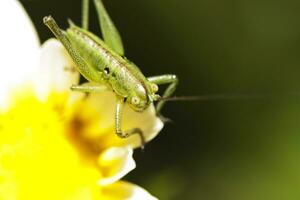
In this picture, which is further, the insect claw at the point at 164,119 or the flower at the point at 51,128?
the insect claw at the point at 164,119

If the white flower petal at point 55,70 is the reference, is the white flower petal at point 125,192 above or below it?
below

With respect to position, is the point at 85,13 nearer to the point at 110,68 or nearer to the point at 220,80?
the point at 110,68

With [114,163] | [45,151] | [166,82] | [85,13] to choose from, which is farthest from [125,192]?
Result: [85,13]

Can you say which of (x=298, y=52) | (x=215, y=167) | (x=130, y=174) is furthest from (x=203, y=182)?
(x=298, y=52)

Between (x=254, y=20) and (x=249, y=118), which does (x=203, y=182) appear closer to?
(x=249, y=118)

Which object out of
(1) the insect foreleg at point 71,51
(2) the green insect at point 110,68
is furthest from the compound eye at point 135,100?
(1) the insect foreleg at point 71,51

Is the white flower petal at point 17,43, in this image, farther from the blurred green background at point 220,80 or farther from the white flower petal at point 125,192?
the white flower petal at point 125,192

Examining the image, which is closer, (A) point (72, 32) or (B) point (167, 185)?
(B) point (167, 185)
